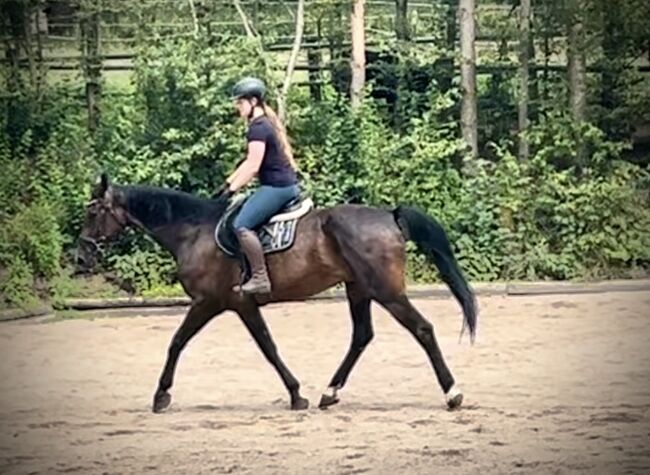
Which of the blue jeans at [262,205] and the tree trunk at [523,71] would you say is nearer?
the blue jeans at [262,205]

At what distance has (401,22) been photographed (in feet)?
43.0

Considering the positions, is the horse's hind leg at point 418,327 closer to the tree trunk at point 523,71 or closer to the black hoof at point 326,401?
the black hoof at point 326,401

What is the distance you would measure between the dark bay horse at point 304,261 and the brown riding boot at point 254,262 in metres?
0.08

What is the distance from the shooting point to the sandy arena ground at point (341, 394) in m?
4.86

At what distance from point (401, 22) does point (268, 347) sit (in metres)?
7.21

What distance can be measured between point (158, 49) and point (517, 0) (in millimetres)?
3081

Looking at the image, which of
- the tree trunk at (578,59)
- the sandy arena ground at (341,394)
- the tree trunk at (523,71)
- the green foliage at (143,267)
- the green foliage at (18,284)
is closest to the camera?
the sandy arena ground at (341,394)

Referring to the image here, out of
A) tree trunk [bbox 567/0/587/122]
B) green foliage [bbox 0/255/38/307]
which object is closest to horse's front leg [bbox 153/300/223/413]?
tree trunk [bbox 567/0/587/122]

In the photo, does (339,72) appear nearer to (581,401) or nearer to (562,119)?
(562,119)

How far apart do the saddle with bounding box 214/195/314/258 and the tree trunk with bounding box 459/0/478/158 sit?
5999 millimetres

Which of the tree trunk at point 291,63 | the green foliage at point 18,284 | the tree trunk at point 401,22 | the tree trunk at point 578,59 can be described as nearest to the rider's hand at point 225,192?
the tree trunk at point 578,59

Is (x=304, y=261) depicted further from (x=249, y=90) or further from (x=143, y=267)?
(x=143, y=267)

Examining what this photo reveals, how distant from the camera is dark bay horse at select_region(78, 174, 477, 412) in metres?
6.19

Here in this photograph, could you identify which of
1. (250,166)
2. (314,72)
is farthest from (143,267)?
(250,166)
